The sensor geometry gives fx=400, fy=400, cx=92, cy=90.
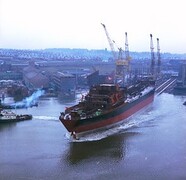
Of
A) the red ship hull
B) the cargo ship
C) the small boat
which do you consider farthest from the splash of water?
the red ship hull

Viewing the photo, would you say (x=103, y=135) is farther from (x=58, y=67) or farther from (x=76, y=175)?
(x=58, y=67)

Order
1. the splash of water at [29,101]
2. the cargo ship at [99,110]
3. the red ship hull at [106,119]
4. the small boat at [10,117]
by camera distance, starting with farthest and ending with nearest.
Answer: the splash of water at [29,101] < the small boat at [10,117] < the cargo ship at [99,110] < the red ship hull at [106,119]

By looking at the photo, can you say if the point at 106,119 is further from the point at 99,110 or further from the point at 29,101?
the point at 29,101

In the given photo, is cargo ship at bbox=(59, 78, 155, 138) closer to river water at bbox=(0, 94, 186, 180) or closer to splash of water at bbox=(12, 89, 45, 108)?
river water at bbox=(0, 94, 186, 180)

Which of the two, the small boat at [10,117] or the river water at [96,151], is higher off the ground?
the small boat at [10,117]

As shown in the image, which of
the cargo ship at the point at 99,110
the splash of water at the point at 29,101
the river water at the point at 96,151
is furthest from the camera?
the splash of water at the point at 29,101

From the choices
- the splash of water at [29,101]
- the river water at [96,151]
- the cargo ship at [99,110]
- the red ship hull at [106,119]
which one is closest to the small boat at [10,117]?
the river water at [96,151]

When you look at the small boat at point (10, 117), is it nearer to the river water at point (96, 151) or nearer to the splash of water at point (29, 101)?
the river water at point (96, 151)
